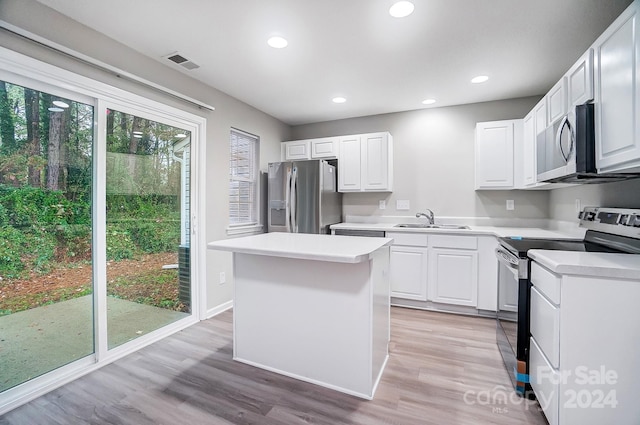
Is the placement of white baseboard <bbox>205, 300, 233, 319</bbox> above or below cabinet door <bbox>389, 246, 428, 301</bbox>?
below

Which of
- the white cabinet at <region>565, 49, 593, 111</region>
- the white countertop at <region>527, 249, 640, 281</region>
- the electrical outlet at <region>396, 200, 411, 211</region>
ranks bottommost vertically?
the white countertop at <region>527, 249, 640, 281</region>

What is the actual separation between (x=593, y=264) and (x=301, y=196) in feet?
9.68

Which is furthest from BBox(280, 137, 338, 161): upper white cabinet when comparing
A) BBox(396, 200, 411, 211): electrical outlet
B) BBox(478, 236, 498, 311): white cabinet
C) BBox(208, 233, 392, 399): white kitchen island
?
BBox(208, 233, 392, 399): white kitchen island

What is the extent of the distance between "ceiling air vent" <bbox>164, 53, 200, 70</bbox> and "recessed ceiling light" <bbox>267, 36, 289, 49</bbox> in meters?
0.83

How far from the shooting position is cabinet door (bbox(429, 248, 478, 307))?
3119 millimetres

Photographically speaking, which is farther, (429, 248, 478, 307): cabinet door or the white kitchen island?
(429, 248, 478, 307): cabinet door

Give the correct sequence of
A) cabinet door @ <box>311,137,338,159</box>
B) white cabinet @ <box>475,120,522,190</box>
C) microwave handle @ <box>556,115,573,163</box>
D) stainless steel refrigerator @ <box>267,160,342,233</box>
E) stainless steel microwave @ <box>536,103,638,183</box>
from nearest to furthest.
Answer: stainless steel microwave @ <box>536,103,638,183</box> → microwave handle @ <box>556,115,573,163</box> → white cabinet @ <box>475,120,522,190</box> → stainless steel refrigerator @ <box>267,160,342,233</box> → cabinet door @ <box>311,137,338,159</box>

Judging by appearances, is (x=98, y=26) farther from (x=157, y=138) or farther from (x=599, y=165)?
(x=599, y=165)

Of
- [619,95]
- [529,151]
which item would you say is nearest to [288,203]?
[529,151]

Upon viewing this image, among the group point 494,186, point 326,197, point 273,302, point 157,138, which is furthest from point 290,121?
point 273,302

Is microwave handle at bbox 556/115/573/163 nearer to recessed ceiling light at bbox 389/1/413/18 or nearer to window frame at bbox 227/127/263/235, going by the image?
recessed ceiling light at bbox 389/1/413/18

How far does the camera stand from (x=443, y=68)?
9.04 feet

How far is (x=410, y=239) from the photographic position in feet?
11.0

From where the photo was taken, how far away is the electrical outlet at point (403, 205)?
4.06m
